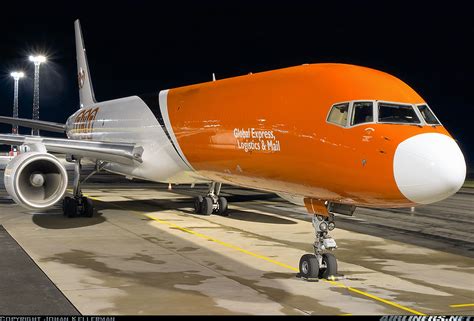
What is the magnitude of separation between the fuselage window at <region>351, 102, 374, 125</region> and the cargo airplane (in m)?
0.02

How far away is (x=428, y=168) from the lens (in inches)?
328

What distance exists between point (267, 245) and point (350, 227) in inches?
164

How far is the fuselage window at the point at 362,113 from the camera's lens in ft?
30.7

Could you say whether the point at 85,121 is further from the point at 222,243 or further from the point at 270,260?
the point at 270,260

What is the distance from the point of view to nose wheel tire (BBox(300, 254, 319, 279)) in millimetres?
10094

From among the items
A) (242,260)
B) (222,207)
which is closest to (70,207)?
(222,207)

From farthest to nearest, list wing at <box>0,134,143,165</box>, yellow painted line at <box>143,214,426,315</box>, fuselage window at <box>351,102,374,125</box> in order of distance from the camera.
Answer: wing at <box>0,134,143,165</box>
fuselage window at <box>351,102,374,125</box>
yellow painted line at <box>143,214,426,315</box>

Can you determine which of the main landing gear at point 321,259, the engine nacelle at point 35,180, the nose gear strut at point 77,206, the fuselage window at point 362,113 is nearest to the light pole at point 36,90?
the nose gear strut at point 77,206

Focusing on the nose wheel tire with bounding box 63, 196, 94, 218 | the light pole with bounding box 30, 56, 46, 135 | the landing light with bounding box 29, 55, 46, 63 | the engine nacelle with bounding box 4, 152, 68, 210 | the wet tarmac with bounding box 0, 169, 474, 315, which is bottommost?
the wet tarmac with bounding box 0, 169, 474, 315

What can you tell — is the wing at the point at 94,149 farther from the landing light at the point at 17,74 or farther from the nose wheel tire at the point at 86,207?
the landing light at the point at 17,74

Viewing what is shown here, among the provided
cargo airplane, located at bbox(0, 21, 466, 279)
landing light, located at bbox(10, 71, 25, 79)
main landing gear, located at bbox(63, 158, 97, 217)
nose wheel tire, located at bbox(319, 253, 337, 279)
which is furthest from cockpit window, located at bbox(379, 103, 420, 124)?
landing light, located at bbox(10, 71, 25, 79)

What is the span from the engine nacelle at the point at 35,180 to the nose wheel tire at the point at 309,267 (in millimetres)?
6513

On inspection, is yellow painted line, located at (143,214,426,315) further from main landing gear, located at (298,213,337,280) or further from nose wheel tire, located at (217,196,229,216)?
nose wheel tire, located at (217,196,229,216)

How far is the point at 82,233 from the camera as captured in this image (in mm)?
15148
